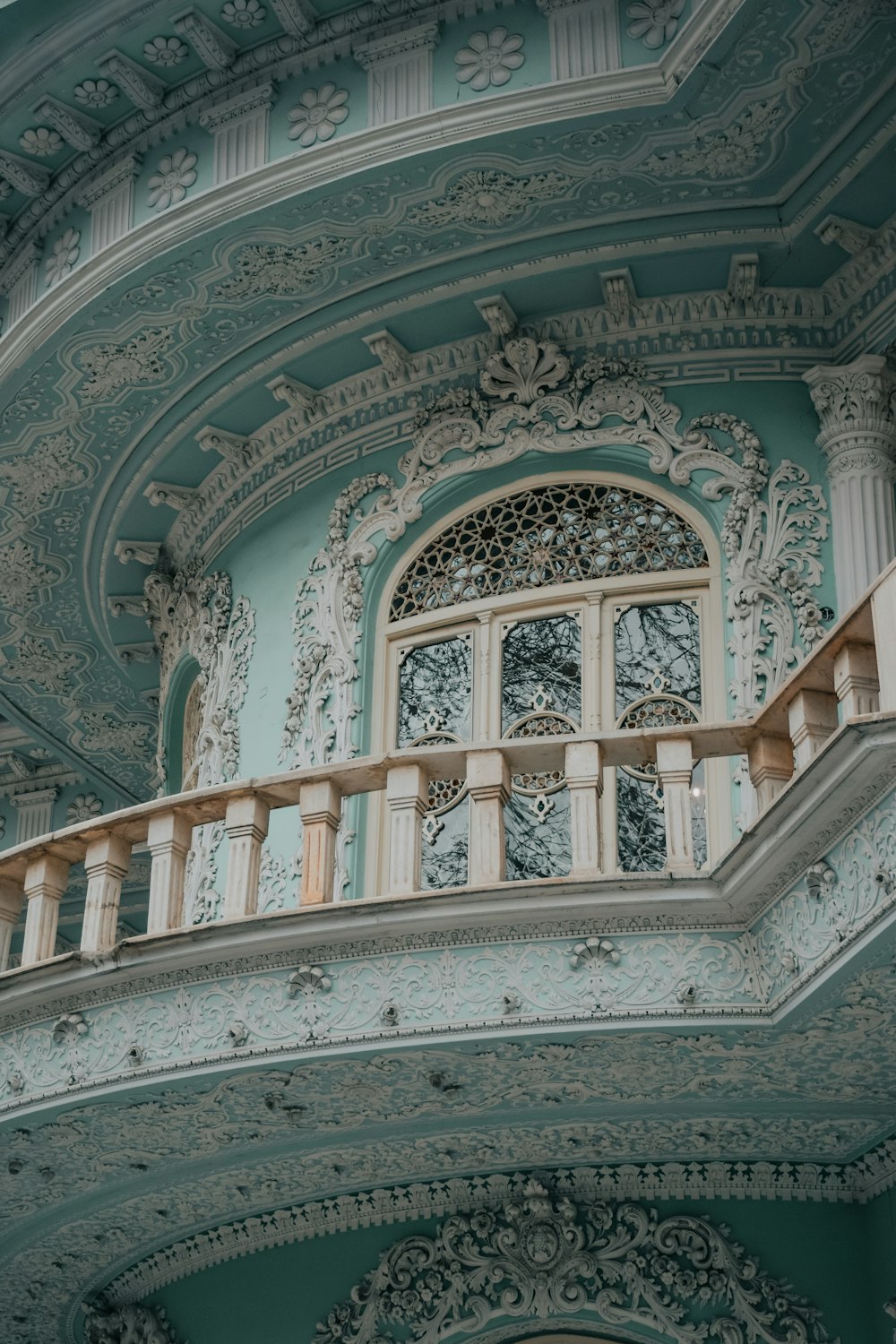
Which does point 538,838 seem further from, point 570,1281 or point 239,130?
point 239,130

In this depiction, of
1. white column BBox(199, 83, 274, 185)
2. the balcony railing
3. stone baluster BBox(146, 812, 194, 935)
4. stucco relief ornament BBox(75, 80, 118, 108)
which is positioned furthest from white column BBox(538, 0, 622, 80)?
stone baluster BBox(146, 812, 194, 935)

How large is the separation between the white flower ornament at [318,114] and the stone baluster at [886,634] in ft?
14.5

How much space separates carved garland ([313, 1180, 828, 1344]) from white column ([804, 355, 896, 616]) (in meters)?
3.24

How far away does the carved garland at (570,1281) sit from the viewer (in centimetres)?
913

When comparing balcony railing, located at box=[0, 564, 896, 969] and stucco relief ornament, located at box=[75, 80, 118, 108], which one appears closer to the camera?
balcony railing, located at box=[0, 564, 896, 969]

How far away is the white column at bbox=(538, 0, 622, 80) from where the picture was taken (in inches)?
390

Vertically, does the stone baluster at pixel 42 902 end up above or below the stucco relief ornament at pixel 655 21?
below

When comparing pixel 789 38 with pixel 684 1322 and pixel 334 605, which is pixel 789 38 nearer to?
pixel 334 605

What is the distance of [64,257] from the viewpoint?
11.4m

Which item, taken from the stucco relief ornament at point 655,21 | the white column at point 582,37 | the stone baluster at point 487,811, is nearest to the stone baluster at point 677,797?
the stone baluster at point 487,811

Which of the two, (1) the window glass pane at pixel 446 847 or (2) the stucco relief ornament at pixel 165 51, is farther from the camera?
(2) the stucco relief ornament at pixel 165 51

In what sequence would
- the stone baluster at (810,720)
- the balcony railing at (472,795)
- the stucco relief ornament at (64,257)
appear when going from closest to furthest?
the balcony railing at (472,795) < the stone baluster at (810,720) < the stucco relief ornament at (64,257)

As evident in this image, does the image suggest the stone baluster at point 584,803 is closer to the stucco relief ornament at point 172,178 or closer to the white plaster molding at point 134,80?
the stucco relief ornament at point 172,178

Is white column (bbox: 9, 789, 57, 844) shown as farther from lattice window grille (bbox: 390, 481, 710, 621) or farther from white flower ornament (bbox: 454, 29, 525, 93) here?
white flower ornament (bbox: 454, 29, 525, 93)
